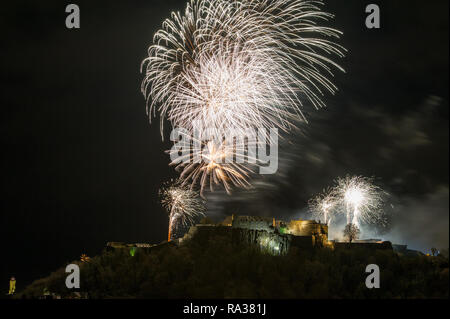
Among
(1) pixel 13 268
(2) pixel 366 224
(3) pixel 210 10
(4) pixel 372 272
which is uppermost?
(3) pixel 210 10

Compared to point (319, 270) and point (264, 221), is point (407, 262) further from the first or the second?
point (264, 221)

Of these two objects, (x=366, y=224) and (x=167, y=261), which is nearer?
(x=167, y=261)

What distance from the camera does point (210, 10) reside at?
35.8m

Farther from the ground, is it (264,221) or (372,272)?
(264,221)

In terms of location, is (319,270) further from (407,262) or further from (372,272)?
(407,262)

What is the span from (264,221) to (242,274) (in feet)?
30.1

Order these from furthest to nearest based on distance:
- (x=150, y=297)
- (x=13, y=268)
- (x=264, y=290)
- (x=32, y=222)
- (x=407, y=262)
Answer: (x=32, y=222), (x=13, y=268), (x=407, y=262), (x=150, y=297), (x=264, y=290)

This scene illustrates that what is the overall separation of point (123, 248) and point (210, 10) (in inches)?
1027

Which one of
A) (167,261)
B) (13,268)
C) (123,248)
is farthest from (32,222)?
(167,261)
